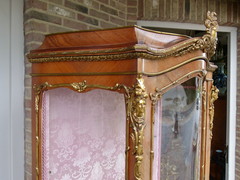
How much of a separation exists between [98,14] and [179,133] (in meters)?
1.15

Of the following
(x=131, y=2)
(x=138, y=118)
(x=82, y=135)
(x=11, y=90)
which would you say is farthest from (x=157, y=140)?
(x=131, y=2)

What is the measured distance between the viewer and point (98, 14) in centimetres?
167

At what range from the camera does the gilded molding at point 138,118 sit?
0.65 metres

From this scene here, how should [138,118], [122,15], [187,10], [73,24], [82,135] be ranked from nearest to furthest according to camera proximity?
1. [138,118]
2. [82,135]
3. [73,24]
4. [122,15]
5. [187,10]

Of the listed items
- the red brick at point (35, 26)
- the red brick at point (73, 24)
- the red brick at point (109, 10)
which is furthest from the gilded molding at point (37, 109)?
the red brick at point (109, 10)

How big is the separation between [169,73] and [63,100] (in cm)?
51

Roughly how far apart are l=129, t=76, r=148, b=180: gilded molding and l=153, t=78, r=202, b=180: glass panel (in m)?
0.10

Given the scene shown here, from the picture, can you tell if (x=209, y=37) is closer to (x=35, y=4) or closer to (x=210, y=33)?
(x=210, y=33)

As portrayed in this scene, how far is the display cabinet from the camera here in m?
0.68

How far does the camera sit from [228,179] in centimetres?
239

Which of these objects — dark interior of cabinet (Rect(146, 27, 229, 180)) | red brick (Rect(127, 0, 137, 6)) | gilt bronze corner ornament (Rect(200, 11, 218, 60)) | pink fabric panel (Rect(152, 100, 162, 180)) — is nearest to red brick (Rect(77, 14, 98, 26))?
red brick (Rect(127, 0, 137, 6))

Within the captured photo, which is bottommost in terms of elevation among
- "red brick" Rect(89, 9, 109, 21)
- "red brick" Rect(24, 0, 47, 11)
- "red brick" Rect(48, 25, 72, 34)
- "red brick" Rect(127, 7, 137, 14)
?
"red brick" Rect(48, 25, 72, 34)

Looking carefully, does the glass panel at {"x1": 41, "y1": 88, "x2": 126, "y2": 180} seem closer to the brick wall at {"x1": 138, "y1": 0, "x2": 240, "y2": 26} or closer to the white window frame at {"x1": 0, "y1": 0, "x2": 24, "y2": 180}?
the white window frame at {"x1": 0, "y1": 0, "x2": 24, "y2": 180}

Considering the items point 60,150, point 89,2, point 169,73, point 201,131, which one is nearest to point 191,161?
point 201,131
